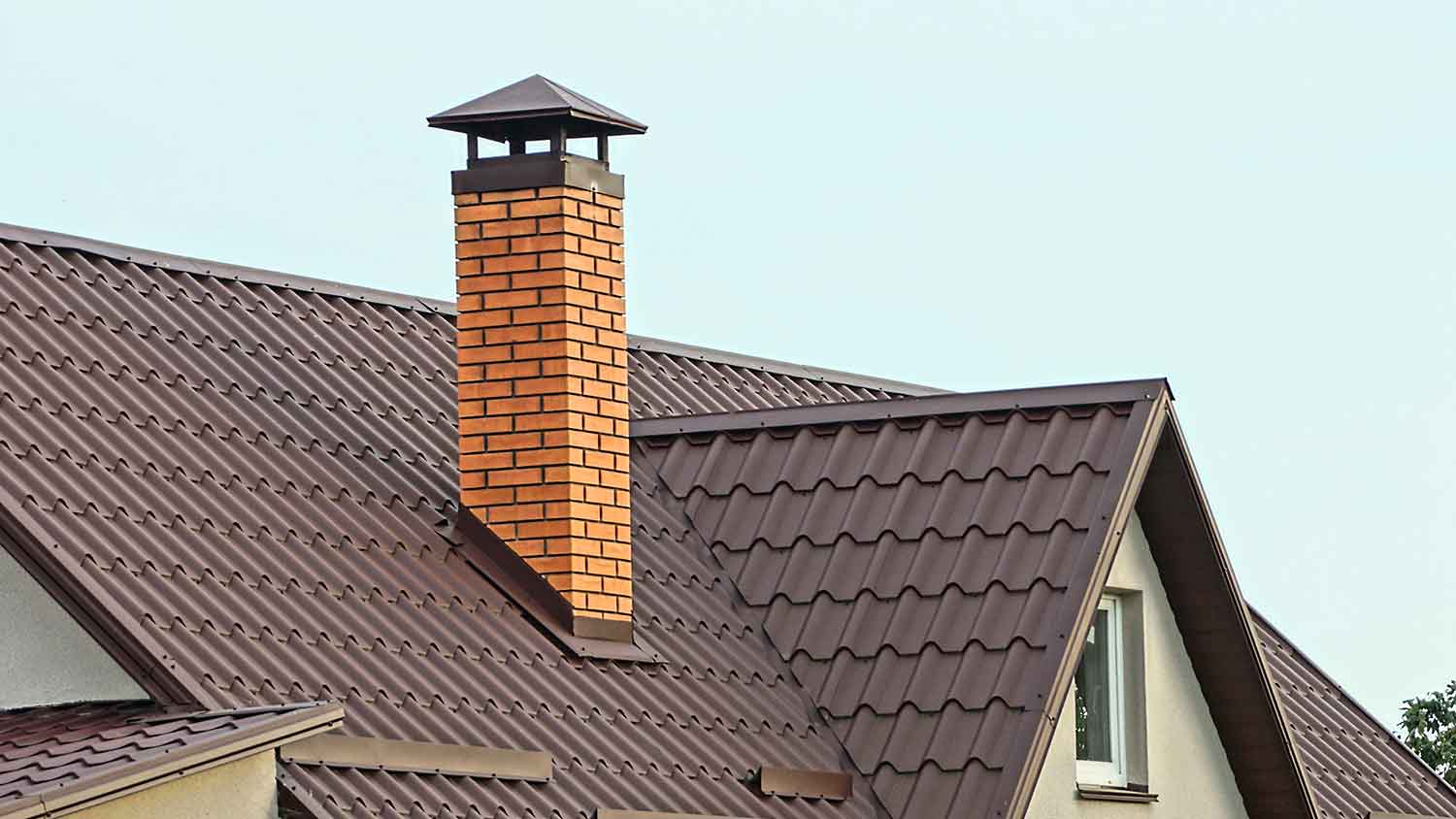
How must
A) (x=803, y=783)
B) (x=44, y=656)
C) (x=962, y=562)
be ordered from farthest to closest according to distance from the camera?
(x=962, y=562) → (x=803, y=783) → (x=44, y=656)

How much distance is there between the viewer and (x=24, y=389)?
551 inches

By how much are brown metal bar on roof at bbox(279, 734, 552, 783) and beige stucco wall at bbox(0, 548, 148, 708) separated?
2.55 ft

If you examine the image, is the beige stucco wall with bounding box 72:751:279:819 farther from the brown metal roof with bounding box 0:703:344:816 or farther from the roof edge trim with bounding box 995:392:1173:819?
the roof edge trim with bounding box 995:392:1173:819

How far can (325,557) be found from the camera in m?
14.5

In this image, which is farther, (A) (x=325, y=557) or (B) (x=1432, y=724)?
(B) (x=1432, y=724)

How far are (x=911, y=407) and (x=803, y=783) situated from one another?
2.70 m

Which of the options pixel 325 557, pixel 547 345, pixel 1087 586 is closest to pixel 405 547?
pixel 325 557

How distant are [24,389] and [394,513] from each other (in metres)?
2.30

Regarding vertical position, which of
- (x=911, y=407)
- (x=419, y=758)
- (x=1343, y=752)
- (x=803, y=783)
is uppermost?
(x=911, y=407)

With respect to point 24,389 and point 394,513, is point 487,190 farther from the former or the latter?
point 24,389

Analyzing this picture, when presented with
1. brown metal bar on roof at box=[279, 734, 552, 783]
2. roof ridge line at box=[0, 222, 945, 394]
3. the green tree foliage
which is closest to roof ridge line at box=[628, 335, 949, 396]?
roof ridge line at box=[0, 222, 945, 394]

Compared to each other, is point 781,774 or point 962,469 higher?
point 962,469

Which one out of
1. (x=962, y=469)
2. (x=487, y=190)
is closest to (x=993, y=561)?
(x=962, y=469)

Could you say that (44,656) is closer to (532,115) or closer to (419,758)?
(419,758)
